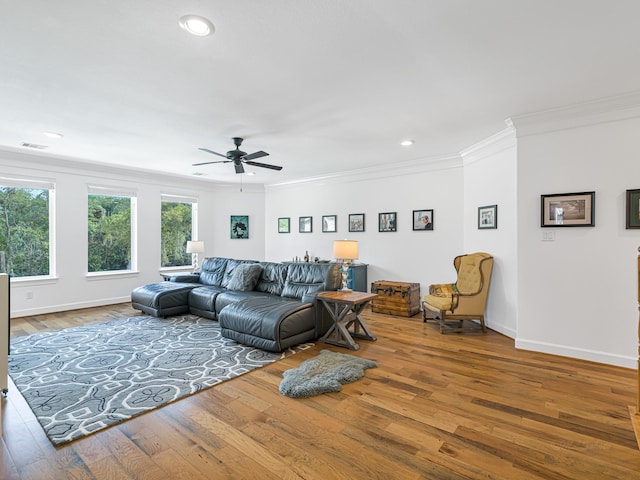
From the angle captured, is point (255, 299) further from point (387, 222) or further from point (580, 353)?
point (580, 353)

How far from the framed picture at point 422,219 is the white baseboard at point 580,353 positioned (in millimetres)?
2444

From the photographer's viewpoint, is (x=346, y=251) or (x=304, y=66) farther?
(x=346, y=251)

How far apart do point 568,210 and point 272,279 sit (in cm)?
395

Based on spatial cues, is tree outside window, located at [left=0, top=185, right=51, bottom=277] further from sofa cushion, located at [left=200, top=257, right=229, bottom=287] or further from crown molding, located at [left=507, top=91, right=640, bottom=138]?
crown molding, located at [left=507, top=91, right=640, bottom=138]

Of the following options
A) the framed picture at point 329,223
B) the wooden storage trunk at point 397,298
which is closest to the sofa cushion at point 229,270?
the framed picture at point 329,223

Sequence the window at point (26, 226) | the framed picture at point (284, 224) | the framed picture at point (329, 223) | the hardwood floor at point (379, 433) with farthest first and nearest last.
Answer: the framed picture at point (284, 224)
the framed picture at point (329, 223)
the window at point (26, 226)
the hardwood floor at point (379, 433)

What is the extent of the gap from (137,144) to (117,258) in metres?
2.96

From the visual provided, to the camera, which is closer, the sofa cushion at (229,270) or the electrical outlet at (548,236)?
the electrical outlet at (548,236)

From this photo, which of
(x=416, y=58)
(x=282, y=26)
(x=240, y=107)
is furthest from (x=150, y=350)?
(x=416, y=58)

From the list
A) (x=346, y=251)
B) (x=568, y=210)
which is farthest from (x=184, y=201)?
(x=568, y=210)

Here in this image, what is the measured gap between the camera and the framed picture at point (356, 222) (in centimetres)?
659

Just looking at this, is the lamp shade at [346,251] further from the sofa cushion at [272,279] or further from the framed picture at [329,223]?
the framed picture at [329,223]

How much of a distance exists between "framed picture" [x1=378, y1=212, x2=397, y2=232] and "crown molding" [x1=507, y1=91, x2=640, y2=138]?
105 inches

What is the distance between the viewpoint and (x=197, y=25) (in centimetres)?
207
